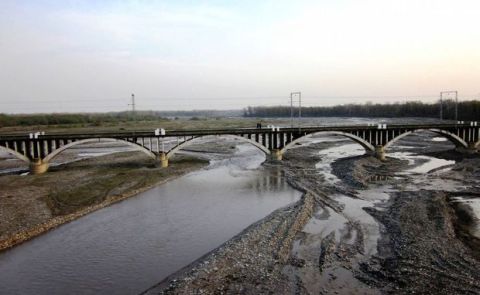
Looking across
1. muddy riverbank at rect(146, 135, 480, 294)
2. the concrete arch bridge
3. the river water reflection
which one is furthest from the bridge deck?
muddy riverbank at rect(146, 135, 480, 294)

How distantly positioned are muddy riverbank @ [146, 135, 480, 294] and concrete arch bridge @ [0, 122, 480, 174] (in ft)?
51.5

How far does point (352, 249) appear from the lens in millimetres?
18719

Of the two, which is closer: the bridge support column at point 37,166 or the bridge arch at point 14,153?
the bridge arch at point 14,153

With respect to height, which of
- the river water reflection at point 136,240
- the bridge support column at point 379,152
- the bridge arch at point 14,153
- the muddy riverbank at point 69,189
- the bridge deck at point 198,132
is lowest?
the river water reflection at point 136,240

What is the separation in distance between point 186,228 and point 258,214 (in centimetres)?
520

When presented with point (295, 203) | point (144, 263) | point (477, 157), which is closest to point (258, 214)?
point (295, 203)

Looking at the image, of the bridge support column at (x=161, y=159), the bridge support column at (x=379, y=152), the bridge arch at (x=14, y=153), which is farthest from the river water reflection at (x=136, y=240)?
the bridge support column at (x=379, y=152)

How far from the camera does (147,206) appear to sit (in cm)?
2812

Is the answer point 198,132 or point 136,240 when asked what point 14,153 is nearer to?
point 198,132

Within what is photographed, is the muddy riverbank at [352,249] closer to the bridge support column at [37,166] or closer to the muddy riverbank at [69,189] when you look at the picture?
the muddy riverbank at [69,189]

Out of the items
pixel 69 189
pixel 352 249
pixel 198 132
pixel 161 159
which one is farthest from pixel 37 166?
pixel 352 249

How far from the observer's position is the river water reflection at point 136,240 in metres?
16.2

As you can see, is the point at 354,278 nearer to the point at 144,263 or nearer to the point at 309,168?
the point at 144,263

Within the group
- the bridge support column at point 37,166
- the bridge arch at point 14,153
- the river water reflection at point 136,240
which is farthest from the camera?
the bridge support column at point 37,166
